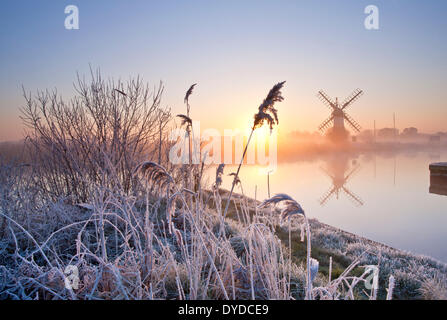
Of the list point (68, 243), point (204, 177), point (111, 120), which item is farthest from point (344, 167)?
point (68, 243)

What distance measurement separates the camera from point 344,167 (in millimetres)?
27062

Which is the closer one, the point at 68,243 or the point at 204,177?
the point at 68,243

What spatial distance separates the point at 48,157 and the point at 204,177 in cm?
314

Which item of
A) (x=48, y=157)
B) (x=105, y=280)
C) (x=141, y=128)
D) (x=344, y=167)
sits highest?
(x=141, y=128)
